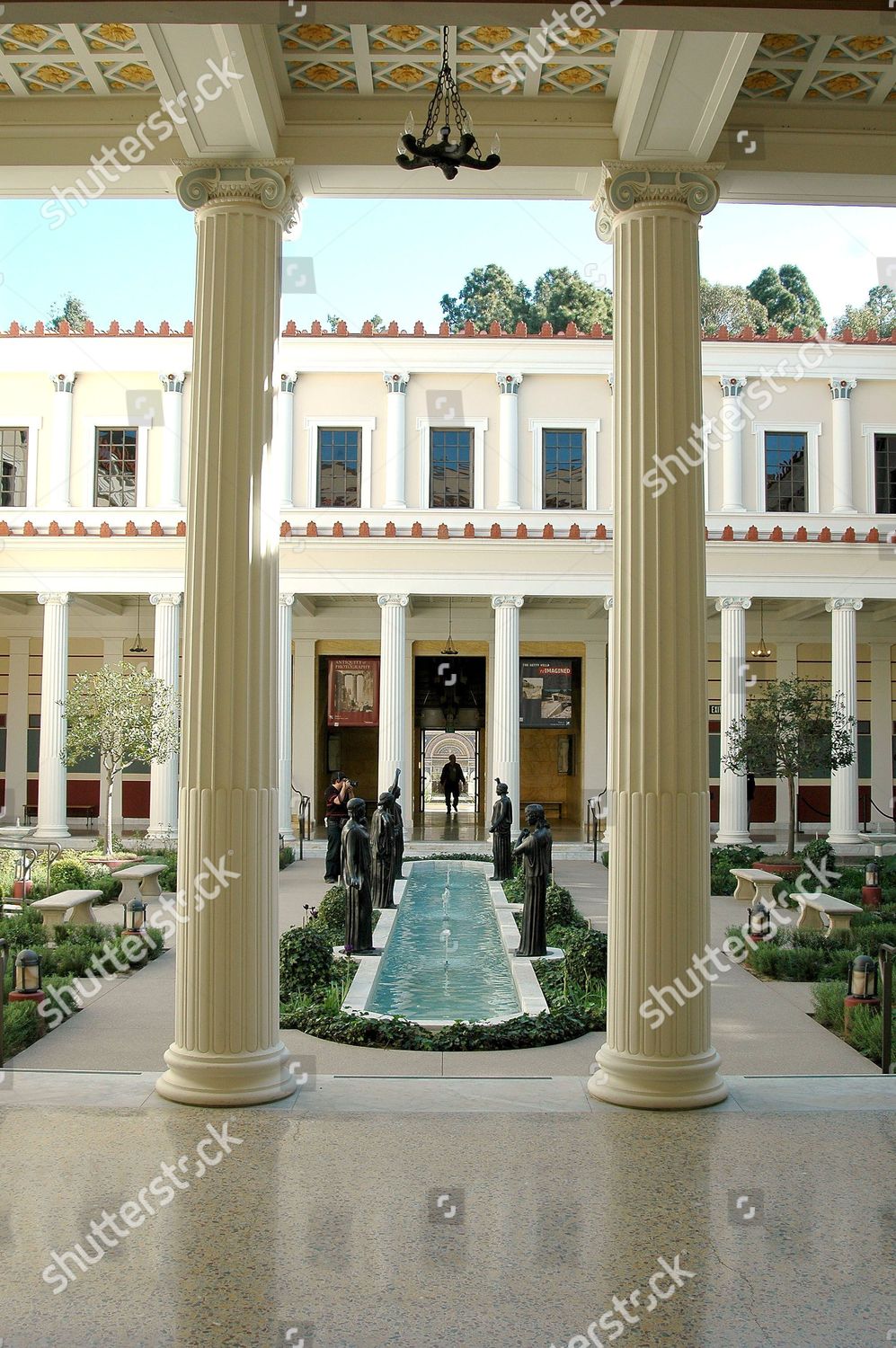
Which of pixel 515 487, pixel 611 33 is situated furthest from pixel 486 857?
pixel 611 33

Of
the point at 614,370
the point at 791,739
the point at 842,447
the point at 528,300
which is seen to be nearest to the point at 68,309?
the point at 528,300

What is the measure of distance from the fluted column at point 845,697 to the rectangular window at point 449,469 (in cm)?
836

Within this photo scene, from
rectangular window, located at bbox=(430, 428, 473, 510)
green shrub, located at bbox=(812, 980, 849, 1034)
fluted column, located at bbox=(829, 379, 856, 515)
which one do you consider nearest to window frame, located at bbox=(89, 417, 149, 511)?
rectangular window, located at bbox=(430, 428, 473, 510)

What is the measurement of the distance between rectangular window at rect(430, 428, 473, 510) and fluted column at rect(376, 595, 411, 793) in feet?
10.8

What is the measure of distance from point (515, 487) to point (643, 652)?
20390mm

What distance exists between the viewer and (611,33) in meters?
6.00

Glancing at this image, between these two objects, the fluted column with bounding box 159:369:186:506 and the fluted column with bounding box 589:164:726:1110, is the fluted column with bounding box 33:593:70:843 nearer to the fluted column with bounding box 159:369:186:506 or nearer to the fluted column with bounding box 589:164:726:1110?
the fluted column with bounding box 159:369:186:506

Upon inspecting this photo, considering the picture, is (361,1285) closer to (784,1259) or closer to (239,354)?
(784,1259)

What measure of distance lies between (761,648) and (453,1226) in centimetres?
2504

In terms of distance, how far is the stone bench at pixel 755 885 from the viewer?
1520 cm

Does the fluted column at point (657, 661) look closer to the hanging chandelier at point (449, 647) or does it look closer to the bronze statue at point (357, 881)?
the bronze statue at point (357, 881)

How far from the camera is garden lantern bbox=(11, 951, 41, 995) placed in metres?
8.77

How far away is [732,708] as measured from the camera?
23531 mm

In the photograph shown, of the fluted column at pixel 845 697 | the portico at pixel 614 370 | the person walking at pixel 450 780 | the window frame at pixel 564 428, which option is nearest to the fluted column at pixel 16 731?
the person walking at pixel 450 780
